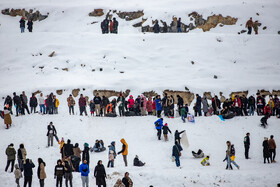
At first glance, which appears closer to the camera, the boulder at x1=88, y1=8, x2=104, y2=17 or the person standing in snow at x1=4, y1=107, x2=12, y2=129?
the person standing in snow at x1=4, y1=107, x2=12, y2=129

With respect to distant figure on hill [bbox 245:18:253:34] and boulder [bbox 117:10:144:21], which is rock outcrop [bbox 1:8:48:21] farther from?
distant figure on hill [bbox 245:18:253:34]

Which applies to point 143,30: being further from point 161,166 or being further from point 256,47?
point 161,166

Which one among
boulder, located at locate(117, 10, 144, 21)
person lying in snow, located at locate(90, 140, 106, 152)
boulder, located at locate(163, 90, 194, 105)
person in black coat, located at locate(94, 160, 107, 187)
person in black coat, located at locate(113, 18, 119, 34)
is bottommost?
person in black coat, located at locate(94, 160, 107, 187)

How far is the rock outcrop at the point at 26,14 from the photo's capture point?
51.3 metres

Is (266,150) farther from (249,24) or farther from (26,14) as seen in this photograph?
(26,14)

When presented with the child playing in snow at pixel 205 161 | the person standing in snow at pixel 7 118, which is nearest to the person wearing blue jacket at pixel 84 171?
the child playing in snow at pixel 205 161

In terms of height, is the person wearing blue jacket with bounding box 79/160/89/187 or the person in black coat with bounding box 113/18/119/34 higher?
the person in black coat with bounding box 113/18/119/34

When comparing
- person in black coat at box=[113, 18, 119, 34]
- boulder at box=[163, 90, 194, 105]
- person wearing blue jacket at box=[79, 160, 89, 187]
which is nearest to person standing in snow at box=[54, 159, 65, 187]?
person wearing blue jacket at box=[79, 160, 89, 187]

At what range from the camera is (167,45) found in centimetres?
4044

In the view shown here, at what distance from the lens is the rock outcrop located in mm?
51312

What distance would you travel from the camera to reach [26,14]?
51906 mm

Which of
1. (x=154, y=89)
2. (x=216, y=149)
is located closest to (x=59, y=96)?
(x=154, y=89)

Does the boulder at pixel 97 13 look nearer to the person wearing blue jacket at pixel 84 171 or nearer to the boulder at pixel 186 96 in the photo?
the boulder at pixel 186 96

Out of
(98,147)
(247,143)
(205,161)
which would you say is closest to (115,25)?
(98,147)
